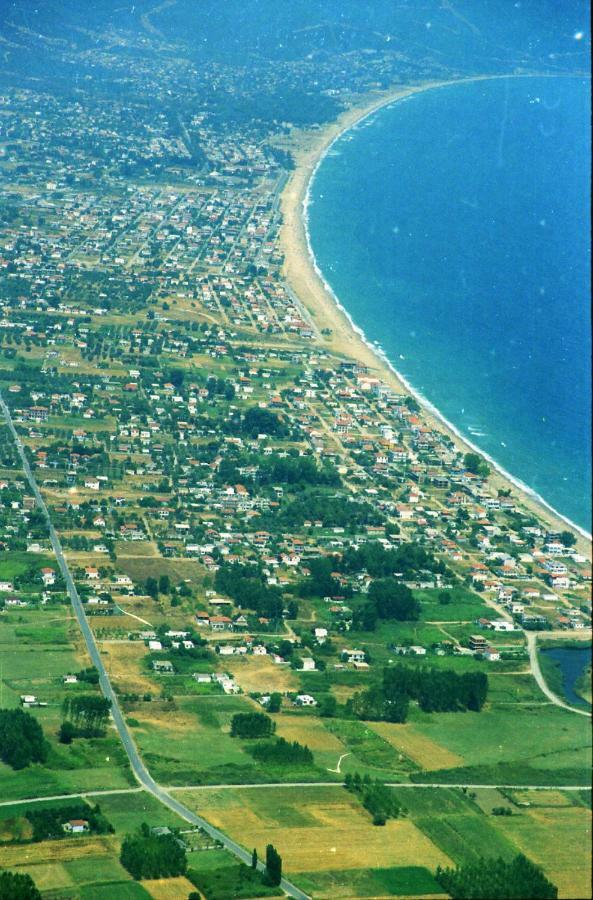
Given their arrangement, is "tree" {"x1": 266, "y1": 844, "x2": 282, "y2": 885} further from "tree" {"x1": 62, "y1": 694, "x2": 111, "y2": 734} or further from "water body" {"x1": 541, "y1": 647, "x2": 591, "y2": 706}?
"water body" {"x1": 541, "y1": 647, "x2": 591, "y2": 706}

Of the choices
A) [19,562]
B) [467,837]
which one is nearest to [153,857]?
[467,837]

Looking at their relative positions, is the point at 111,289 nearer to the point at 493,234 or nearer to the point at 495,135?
the point at 493,234

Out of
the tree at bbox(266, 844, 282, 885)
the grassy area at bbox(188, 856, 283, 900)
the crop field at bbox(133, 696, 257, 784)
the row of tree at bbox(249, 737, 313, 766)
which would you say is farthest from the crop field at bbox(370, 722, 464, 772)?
the grassy area at bbox(188, 856, 283, 900)

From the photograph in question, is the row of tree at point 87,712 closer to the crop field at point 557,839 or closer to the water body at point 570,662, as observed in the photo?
the crop field at point 557,839

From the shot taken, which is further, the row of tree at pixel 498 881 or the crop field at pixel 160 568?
the crop field at pixel 160 568

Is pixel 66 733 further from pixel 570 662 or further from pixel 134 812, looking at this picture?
pixel 570 662

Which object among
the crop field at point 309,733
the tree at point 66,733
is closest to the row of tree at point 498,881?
the crop field at point 309,733
